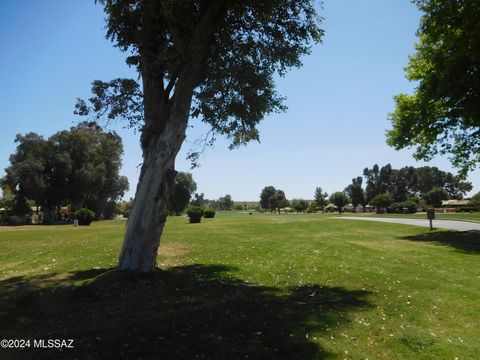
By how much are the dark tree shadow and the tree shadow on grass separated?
1118 cm

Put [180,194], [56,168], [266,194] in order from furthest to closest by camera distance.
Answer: [266,194], [180,194], [56,168]

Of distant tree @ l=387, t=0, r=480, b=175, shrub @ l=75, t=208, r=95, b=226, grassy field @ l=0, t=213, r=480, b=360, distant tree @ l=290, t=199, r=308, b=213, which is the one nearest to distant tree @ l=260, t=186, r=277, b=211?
distant tree @ l=290, t=199, r=308, b=213

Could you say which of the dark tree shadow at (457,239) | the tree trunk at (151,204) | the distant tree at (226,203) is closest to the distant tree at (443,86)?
the dark tree shadow at (457,239)

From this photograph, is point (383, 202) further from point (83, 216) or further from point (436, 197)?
point (83, 216)

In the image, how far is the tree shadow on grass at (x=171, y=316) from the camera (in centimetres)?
552

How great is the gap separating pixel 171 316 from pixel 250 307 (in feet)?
5.48

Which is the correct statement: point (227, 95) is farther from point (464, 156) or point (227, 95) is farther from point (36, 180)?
point (36, 180)

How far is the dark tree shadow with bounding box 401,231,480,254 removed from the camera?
17453 mm

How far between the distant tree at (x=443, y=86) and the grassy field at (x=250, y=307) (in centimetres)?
1177

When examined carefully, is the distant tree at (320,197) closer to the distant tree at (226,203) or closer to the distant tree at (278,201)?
the distant tree at (278,201)

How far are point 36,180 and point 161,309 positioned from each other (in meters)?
53.9

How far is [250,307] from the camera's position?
7.75 metres

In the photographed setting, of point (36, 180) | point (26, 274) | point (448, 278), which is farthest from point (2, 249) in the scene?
point (36, 180)

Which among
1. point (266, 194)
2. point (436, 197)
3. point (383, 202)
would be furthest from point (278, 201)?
point (436, 197)
